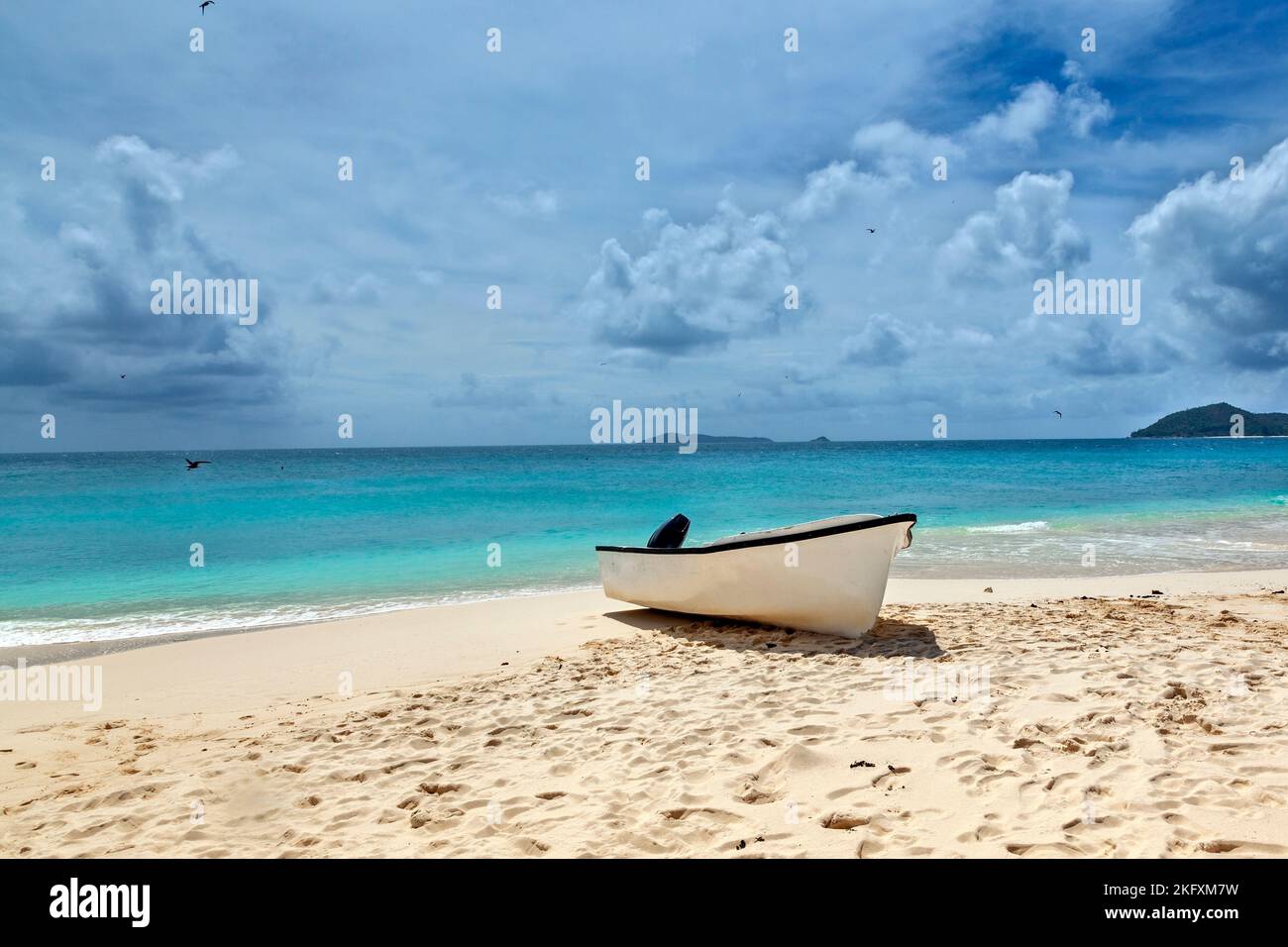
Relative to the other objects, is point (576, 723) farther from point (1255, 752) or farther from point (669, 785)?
point (1255, 752)

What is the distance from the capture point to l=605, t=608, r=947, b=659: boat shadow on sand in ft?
23.8

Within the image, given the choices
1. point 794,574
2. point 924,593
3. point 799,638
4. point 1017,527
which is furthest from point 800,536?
point 1017,527

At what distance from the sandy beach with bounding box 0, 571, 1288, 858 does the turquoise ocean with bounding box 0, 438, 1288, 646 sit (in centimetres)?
467

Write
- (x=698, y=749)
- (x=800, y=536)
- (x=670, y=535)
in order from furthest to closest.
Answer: (x=670, y=535), (x=800, y=536), (x=698, y=749)

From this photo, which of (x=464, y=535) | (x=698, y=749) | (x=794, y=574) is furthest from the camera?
(x=464, y=535)

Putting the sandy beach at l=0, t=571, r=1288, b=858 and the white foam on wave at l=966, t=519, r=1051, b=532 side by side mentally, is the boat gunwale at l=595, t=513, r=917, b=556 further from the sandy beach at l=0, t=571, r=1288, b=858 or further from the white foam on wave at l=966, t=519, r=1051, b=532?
the white foam on wave at l=966, t=519, r=1051, b=532

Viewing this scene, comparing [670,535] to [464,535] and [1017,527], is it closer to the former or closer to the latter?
[464,535]

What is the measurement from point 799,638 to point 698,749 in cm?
351

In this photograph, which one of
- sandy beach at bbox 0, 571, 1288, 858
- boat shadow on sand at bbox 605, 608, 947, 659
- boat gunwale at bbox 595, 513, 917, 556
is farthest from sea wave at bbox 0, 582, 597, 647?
boat gunwale at bbox 595, 513, 917, 556

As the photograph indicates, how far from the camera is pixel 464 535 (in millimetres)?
21859

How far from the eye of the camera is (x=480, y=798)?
162 inches

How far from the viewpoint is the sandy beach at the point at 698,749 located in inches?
139
